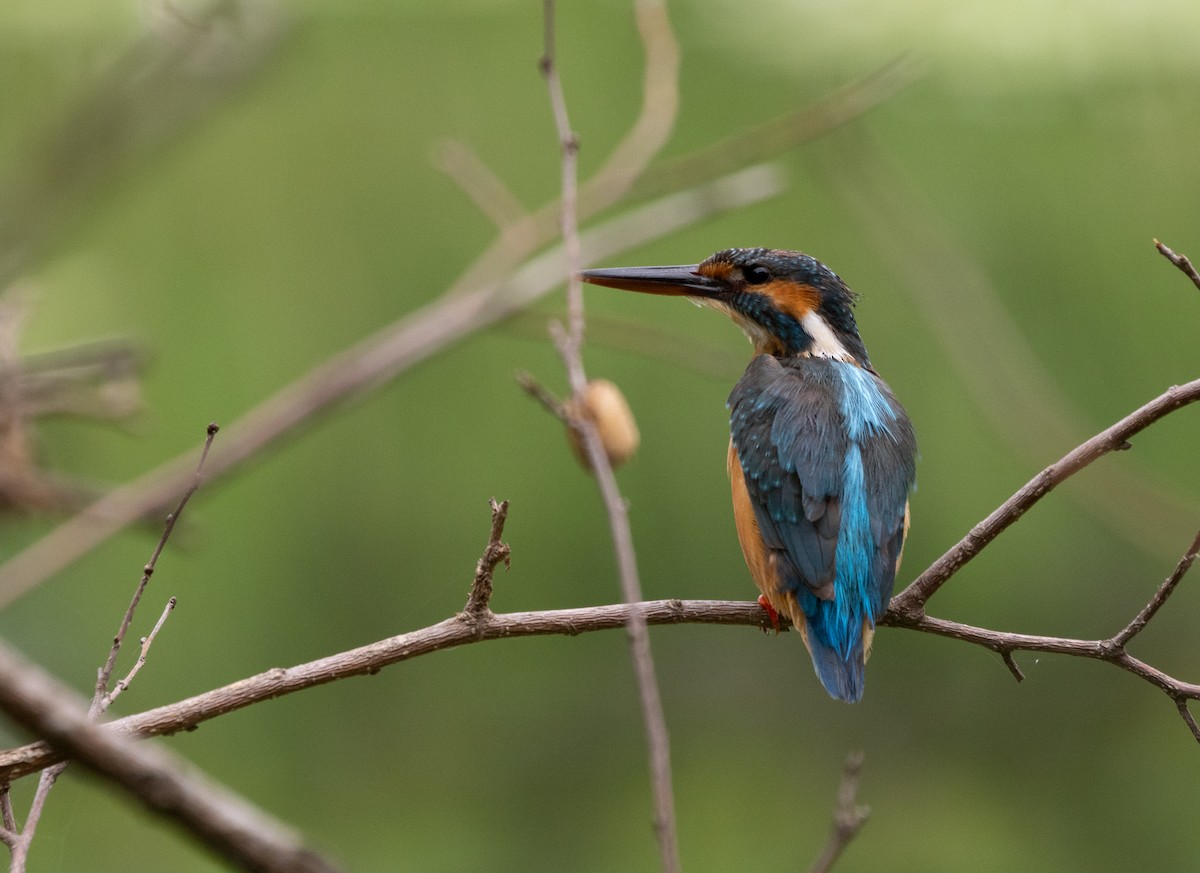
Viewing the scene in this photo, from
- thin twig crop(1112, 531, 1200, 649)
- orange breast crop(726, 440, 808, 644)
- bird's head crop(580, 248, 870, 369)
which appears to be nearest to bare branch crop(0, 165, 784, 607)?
bird's head crop(580, 248, 870, 369)

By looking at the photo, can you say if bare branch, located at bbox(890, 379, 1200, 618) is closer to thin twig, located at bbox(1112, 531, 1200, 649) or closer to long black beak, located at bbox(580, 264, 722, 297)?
thin twig, located at bbox(1112, 531, 1200, 649)

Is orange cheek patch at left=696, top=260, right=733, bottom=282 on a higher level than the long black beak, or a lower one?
higher

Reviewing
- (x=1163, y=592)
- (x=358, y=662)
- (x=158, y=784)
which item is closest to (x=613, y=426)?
(x=358, y=662)

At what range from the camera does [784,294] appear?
2330 mm

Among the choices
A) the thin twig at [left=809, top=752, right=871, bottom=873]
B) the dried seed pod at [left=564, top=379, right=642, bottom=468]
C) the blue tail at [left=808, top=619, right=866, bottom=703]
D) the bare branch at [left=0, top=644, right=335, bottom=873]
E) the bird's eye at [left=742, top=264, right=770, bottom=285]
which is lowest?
the bare branch at [left=0, top=644, right=335, bottom=873]

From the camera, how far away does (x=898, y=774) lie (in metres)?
3.42

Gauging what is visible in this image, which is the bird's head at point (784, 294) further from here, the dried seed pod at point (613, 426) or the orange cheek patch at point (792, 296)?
the dried seed pod at point (613, 426)

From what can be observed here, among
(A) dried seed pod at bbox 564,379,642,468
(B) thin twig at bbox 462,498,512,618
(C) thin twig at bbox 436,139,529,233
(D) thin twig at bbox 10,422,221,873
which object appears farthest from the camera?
(C) thin twig at bbox 436,139,529,233

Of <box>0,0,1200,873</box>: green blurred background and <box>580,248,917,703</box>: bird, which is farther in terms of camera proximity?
<box>0,0,1200,873</box>: green blurred background

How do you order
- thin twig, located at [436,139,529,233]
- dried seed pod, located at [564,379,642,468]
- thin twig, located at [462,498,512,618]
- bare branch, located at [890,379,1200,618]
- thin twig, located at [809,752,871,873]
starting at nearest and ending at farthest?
thin twig, located at [809,752,871,873] → thin twig, located at [462,498,512,618] → bare branch, located at [890,379,1200,618] → dried seed pod, located at [564,379,642,468] → thin twig, located at [436,139,529,233]

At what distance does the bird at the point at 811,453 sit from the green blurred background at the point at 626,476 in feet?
3.27

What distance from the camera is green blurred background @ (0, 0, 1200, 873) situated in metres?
3.32

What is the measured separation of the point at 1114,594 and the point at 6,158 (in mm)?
3145

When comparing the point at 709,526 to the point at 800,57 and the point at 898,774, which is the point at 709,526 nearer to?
the point at 898,774
